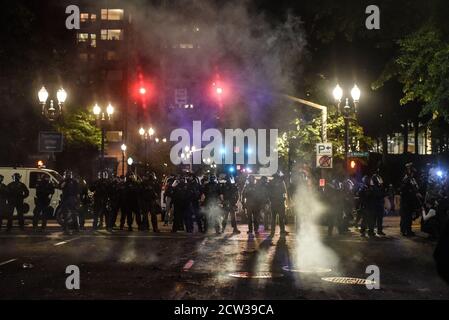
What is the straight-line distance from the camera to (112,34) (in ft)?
287

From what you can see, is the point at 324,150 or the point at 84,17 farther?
the point at 84,17

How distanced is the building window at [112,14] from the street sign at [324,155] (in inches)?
2850

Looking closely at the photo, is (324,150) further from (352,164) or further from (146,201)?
(146,201)

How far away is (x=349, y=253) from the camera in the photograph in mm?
12594

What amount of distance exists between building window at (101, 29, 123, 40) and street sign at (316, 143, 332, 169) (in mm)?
70844

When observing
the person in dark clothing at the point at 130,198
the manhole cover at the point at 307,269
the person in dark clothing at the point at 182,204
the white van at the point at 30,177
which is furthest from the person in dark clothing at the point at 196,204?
the manhole cover at the point at 307,269

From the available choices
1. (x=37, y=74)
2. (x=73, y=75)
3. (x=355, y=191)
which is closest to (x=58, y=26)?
(x=73, y=75)

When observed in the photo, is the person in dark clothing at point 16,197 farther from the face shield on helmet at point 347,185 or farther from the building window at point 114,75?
the building window at point 114,75

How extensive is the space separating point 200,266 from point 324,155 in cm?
1049

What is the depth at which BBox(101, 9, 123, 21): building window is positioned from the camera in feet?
288

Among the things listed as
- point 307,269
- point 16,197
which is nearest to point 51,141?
point 16,197

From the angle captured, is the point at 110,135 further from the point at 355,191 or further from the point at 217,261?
the point at 217,261

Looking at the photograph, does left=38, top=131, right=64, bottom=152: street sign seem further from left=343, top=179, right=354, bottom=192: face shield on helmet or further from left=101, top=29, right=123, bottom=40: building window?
left=101, top=29, right=123, bottom=40: building window

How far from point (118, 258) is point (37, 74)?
2005 cm
